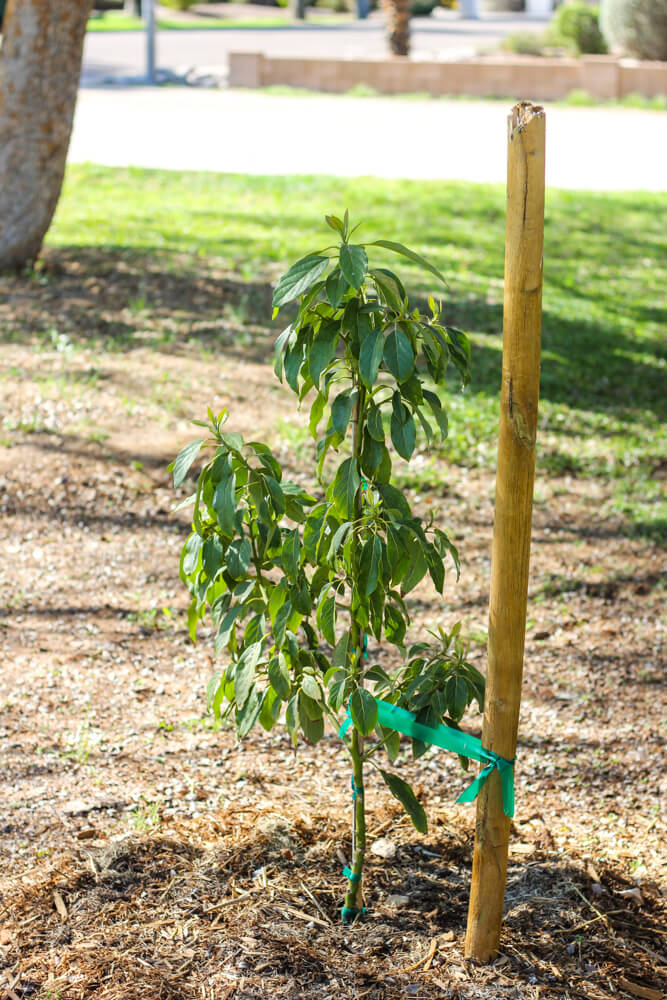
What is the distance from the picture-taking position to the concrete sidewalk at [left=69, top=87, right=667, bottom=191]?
40.0 ft

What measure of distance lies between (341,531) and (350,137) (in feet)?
42.3

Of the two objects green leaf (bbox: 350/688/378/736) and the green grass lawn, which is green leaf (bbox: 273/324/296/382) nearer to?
green leaf (bbox: 350/688/378/736)

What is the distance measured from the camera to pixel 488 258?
342 inches

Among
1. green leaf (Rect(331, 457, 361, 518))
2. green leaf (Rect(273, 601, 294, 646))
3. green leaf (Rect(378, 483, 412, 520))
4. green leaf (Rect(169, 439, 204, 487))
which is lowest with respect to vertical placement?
green leaf (Rect(273, 601, 294, 646))

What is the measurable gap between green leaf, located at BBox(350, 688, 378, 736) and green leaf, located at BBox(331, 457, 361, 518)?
383 millimetres

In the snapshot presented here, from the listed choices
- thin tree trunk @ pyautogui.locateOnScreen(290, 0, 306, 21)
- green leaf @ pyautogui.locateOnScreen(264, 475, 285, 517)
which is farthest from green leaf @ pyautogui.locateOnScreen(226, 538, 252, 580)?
thin tree trunk @ pyautogui.locateOnScreen(290, 0, 306, 21)

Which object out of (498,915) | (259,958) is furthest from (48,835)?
(498,915)

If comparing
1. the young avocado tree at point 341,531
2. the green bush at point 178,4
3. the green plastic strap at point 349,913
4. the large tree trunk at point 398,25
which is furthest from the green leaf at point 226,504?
the green bush at point 178,4

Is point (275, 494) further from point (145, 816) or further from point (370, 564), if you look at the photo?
point (145, 816)

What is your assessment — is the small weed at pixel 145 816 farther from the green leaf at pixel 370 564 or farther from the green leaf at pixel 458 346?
the green leaf at pixel 458 346

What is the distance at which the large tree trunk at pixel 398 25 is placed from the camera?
19734 mm

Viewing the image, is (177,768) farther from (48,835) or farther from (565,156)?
(565,156)

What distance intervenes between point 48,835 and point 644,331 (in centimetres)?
557

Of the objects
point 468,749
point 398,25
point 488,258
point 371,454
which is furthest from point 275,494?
point 398,25
